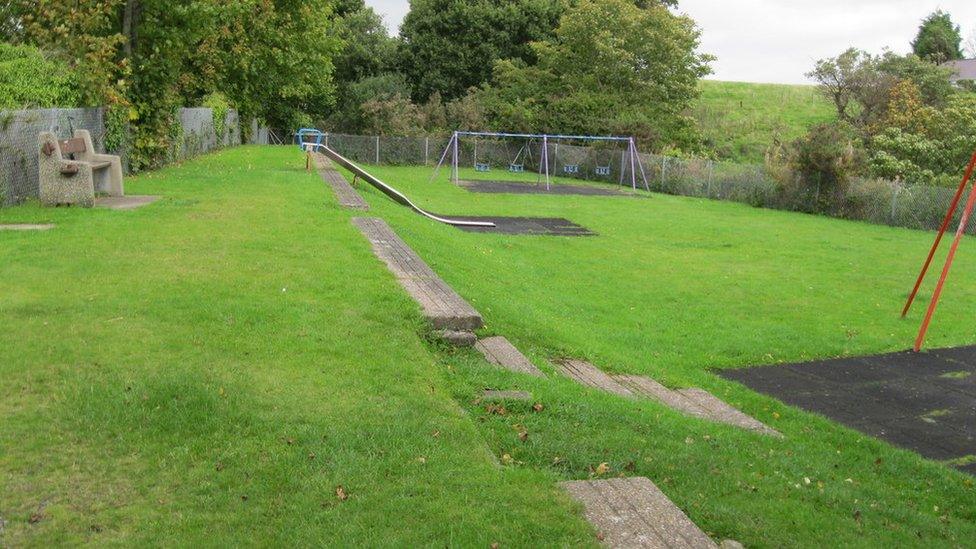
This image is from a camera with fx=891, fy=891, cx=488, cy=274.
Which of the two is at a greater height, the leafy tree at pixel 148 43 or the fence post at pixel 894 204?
the leafy tree at pixel 148 43

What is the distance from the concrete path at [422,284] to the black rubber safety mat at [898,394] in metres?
3.10

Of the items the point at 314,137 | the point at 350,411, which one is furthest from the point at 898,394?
the point at 314,137

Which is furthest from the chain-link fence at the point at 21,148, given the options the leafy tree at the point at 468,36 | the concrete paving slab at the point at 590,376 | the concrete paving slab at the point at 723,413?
the leafy tree at the point at 468,36

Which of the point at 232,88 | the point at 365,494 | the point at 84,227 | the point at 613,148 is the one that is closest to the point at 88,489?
the point at 365,494

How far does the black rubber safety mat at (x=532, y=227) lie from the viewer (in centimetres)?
2016

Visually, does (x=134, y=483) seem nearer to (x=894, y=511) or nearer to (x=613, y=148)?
(x=894, y=511)

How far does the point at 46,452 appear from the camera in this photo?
4.52m

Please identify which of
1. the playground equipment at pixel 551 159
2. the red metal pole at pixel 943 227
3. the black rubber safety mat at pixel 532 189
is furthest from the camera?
the playground equipment at pixel 551 159

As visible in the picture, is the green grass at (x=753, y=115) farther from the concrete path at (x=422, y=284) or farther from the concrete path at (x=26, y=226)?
the concrete path at (x=26, y=226)

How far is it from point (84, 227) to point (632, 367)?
284 inches

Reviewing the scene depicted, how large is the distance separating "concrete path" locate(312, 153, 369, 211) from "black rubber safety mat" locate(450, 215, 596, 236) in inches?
104

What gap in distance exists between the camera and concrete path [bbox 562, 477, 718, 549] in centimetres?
390

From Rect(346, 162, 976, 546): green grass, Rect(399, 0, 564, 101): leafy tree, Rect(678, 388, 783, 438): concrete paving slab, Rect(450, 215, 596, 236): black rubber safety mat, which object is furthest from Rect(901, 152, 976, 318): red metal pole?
Rect(399, 0, 564, 101): leafy tree

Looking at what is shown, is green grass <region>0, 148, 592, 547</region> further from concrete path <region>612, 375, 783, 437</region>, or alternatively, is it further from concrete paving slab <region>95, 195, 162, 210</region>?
concrete paving slab <region>95, 195, 162, 210</region>
